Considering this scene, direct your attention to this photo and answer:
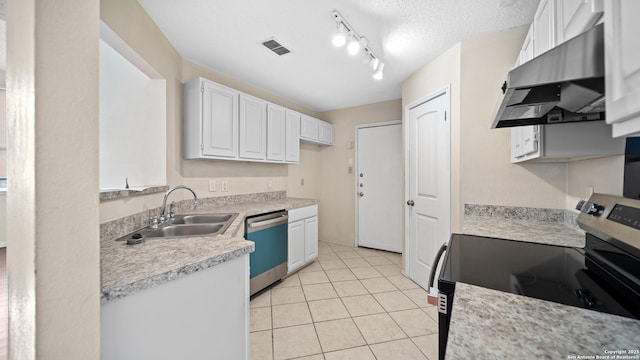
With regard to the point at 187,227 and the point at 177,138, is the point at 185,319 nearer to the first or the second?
the point at 187,227

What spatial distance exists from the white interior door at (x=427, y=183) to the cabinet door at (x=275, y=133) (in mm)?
1577

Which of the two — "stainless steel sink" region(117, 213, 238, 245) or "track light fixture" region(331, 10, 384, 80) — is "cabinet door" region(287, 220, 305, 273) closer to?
"stainless steel sink" region(117, 213, 238, 245)

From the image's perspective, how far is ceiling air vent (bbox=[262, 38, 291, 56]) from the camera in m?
2.03

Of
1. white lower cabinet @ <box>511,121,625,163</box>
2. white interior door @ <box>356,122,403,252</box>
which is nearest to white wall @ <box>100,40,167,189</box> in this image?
white lower cabinet @ <box>511,121,625,163</box>

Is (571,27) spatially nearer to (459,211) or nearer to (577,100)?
(577,100)

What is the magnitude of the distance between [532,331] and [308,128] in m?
3.31

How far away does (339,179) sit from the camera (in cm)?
412

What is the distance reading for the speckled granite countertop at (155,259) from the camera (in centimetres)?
77

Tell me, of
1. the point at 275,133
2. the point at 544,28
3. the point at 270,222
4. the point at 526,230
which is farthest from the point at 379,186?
the point at 544,28

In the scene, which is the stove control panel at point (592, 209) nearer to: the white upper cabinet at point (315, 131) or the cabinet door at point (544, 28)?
the cabinet door at point (544, 28)

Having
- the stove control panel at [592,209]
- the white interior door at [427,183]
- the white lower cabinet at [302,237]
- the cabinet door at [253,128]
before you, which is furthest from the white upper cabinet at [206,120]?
the stove control panel at [592,209]

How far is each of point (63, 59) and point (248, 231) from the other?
1.77m

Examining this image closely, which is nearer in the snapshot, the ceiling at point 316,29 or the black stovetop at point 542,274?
the black stovetop at point 542,274

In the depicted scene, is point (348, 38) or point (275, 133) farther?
point (275, 133)
